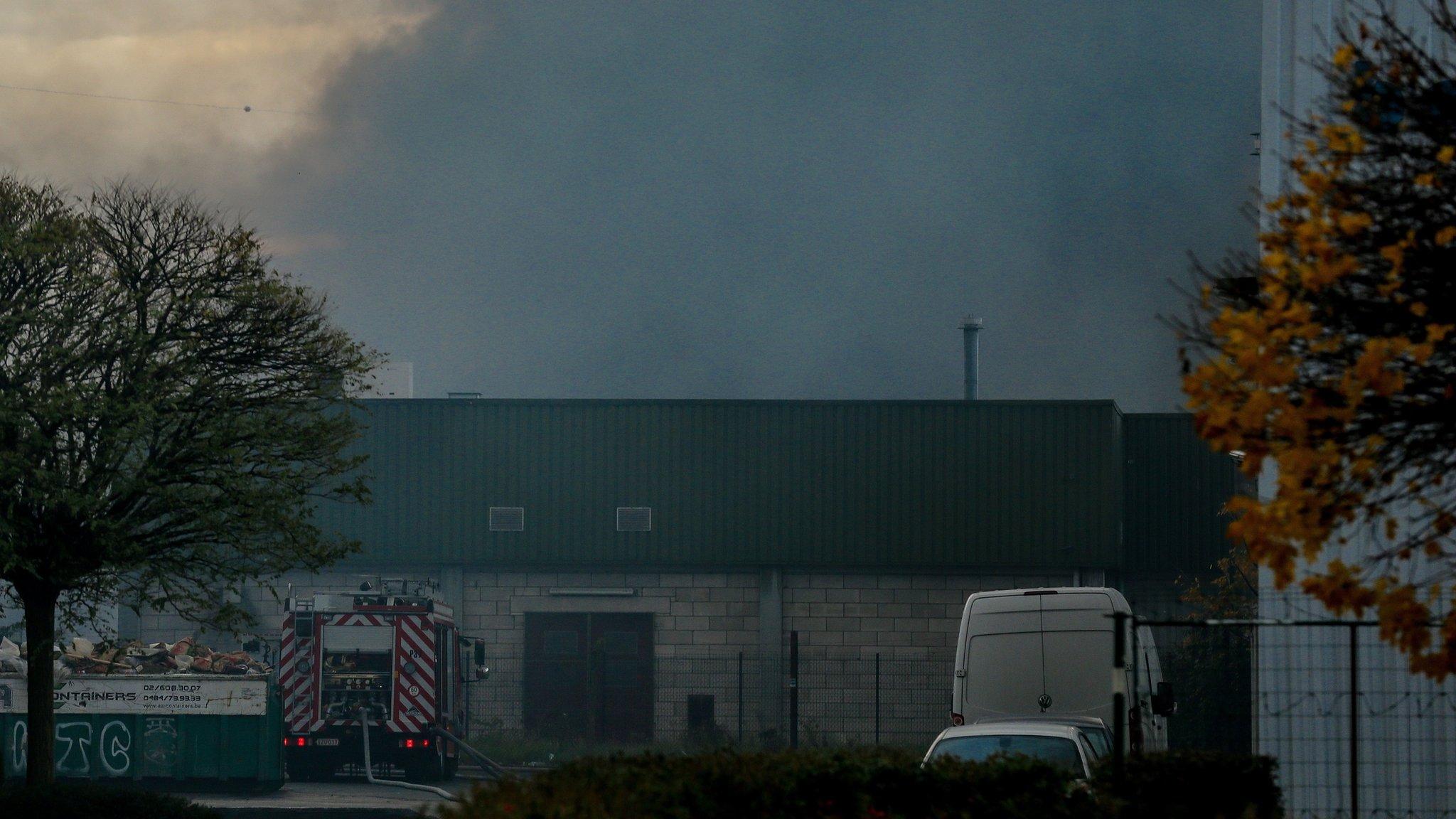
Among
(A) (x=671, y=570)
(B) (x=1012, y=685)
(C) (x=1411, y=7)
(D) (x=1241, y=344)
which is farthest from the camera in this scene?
(A) (x=671, y=570)

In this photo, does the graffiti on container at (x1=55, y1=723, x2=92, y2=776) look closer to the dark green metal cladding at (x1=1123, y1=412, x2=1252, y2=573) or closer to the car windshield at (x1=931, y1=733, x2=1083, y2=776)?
the car windshield at (x1=931, y1=733, x2=1083, y2=776)

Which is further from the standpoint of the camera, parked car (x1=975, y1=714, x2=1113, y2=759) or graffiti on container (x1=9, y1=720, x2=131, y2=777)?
graffiti on container (x1=9, y1=720, x2=131, y2=777)

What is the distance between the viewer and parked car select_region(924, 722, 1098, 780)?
13906 mm

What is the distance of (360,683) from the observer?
24625mm

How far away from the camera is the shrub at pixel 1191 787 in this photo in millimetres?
8492

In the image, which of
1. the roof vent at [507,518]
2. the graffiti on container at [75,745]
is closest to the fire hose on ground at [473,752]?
the graffiti on container at [75,745]

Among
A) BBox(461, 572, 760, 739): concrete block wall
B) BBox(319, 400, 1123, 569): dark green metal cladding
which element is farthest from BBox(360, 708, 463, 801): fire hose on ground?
BBox(319, 400, 1123, 569): dark green metal cladding

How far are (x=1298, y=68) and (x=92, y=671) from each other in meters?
19.0

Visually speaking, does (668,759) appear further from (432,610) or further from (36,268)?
(432,610)

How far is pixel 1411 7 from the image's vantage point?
1427 cm

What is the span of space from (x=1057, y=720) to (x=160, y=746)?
13.4m

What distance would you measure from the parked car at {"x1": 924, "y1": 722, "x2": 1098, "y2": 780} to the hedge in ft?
13.1

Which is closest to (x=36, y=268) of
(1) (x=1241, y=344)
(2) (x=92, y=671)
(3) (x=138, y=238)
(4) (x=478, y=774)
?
(3) (x=138, y=238)

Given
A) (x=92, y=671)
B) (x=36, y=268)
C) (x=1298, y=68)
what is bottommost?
(x=92, y=671)
